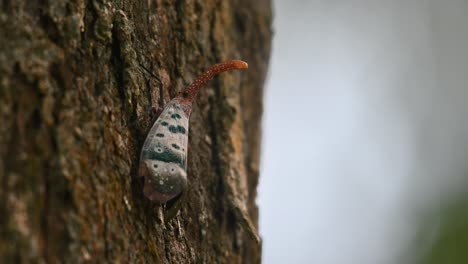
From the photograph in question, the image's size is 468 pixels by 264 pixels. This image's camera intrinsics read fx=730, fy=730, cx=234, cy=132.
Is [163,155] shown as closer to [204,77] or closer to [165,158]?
[165,158]

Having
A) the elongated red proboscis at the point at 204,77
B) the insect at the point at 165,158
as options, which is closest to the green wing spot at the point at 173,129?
the insect at the point at 165,158

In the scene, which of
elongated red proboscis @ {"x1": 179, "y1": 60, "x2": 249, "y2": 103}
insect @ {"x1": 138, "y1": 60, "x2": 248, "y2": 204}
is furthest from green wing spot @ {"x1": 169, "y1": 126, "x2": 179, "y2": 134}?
elongated red proboscis @ {"x1": 179, "y1": 60, "x2": 249, "y2": 103}

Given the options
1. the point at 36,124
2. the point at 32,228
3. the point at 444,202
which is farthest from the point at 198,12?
the point at 444,202

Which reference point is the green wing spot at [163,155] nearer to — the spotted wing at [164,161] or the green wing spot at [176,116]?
the spotted wing at [164,161]

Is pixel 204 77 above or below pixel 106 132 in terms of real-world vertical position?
above

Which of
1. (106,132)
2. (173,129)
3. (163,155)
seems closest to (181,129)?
(173,129)
